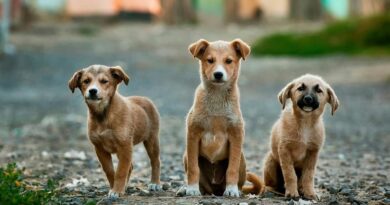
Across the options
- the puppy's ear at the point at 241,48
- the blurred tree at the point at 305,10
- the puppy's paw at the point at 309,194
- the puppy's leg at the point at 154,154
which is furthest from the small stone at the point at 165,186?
the blurred tree at the point at 305,10

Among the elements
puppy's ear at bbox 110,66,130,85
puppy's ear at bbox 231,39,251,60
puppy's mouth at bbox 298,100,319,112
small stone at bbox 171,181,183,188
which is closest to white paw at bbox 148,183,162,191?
small stone at bbox 171,181,183,188

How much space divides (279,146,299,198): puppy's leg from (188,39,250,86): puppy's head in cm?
75

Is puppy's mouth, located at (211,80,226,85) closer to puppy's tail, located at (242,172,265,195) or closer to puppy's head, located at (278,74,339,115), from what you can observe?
puppy's head, located at (278,74,339,115)

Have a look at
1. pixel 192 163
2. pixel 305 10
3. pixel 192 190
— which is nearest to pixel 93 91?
pixel 192 163

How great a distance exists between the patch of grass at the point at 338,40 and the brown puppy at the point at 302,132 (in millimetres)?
18421

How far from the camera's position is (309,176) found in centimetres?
870

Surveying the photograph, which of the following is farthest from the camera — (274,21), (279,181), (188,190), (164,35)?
(274,21)

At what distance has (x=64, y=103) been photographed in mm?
19875

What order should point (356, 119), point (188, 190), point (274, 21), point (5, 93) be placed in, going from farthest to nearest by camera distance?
1. point (274, 21)
2. point (5, 93)
3. point (356, 119)
4. point (188, 190)

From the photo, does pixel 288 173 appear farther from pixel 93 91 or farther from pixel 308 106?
pixel 93 91

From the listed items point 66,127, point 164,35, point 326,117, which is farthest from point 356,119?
point 164,35

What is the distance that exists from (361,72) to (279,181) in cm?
1576

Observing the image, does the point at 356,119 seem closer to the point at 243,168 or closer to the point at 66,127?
the point at 66,127

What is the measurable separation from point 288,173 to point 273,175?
51 centimetres
